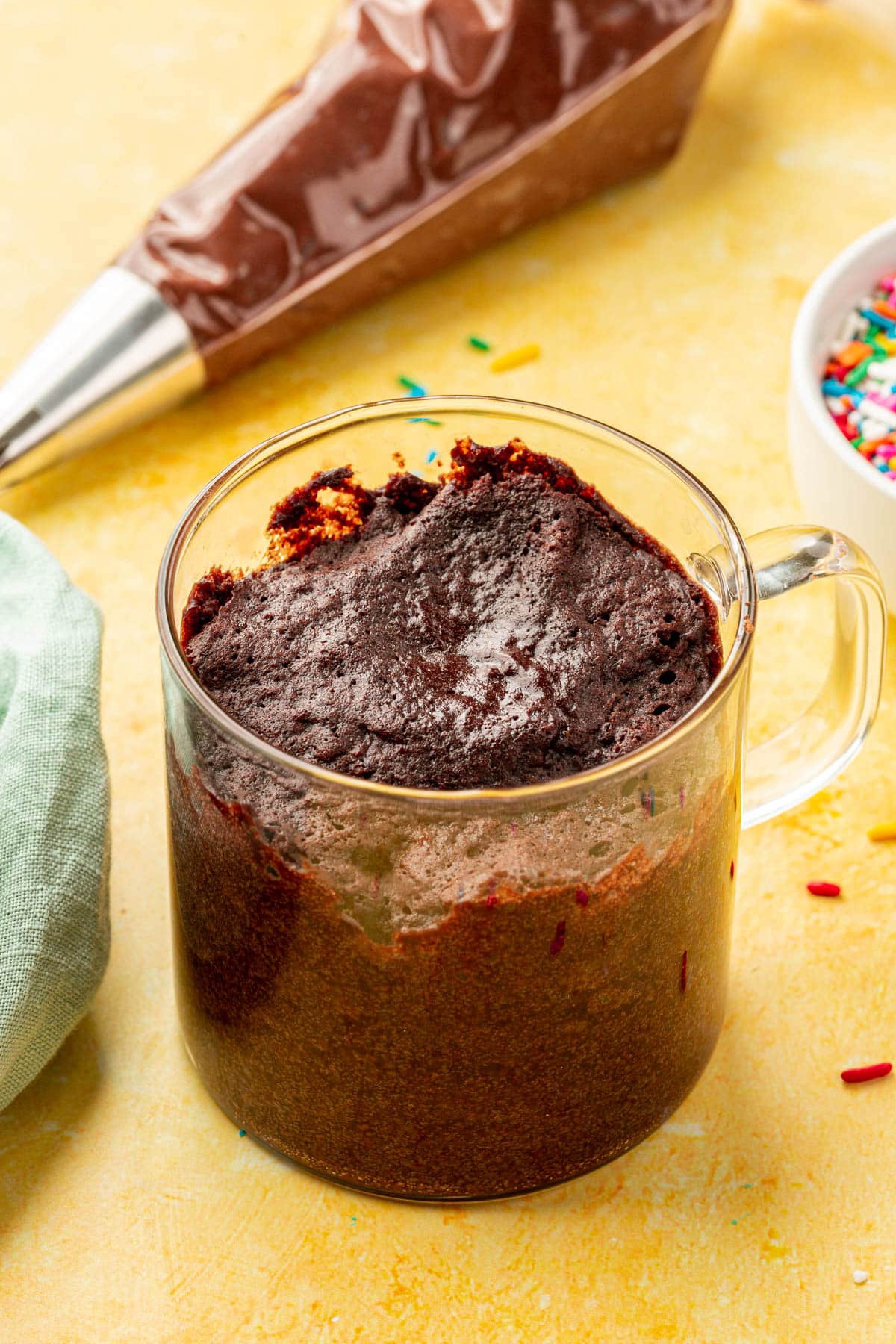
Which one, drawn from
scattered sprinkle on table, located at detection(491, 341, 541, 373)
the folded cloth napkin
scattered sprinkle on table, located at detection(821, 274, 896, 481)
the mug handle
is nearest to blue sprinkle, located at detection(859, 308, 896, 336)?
scattered sprinkle on table, located at detection(821, 274, 896, 481)

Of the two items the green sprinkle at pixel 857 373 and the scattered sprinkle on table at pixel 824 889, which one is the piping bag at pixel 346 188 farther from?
the scattered sprinkle on table at pixel 824 889

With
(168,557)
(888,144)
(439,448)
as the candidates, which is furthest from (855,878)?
(888,144)

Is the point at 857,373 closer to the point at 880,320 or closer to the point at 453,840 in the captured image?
the point at 880,320

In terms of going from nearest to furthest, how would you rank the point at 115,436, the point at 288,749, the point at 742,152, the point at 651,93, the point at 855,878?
1. the point at 288,749
2. the point at 855,878
3. the point at 115,436
4. the point at 651,93
5. the point at 742,152

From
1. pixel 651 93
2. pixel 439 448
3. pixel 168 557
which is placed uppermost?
pixel 168 557

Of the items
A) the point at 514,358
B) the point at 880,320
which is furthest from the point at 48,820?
the point at 880,320

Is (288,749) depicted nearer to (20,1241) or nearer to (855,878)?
(20,1241)

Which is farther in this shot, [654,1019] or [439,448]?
[439,448]
